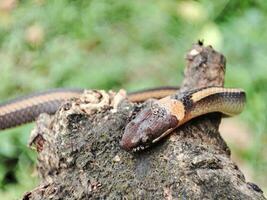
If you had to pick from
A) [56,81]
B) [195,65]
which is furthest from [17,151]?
[195,65]

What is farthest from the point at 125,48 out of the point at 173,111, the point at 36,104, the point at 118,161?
the point at 118,161

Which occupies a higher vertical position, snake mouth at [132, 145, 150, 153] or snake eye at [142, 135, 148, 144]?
snake eye at [142, 135, 148, 144]

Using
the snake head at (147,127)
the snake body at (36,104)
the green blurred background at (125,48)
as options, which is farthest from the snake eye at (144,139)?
the green blurred background at (125,48)

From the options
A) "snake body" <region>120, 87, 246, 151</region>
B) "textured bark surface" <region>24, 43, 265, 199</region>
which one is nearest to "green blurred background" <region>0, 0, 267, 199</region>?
"snake body" <region>120, 87, 246, 151</region>

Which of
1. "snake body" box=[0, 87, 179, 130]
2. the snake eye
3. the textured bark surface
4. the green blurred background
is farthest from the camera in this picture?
the green blurred background

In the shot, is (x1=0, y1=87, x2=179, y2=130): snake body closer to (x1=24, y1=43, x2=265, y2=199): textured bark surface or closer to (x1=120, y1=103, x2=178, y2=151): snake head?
(x1=24, y1=43, x2=265, y2=199): textured bark surface

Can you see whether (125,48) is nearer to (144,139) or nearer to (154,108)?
(154,108)

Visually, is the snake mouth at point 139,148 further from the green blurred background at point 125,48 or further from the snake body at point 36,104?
the green blurred background at point 125,48
